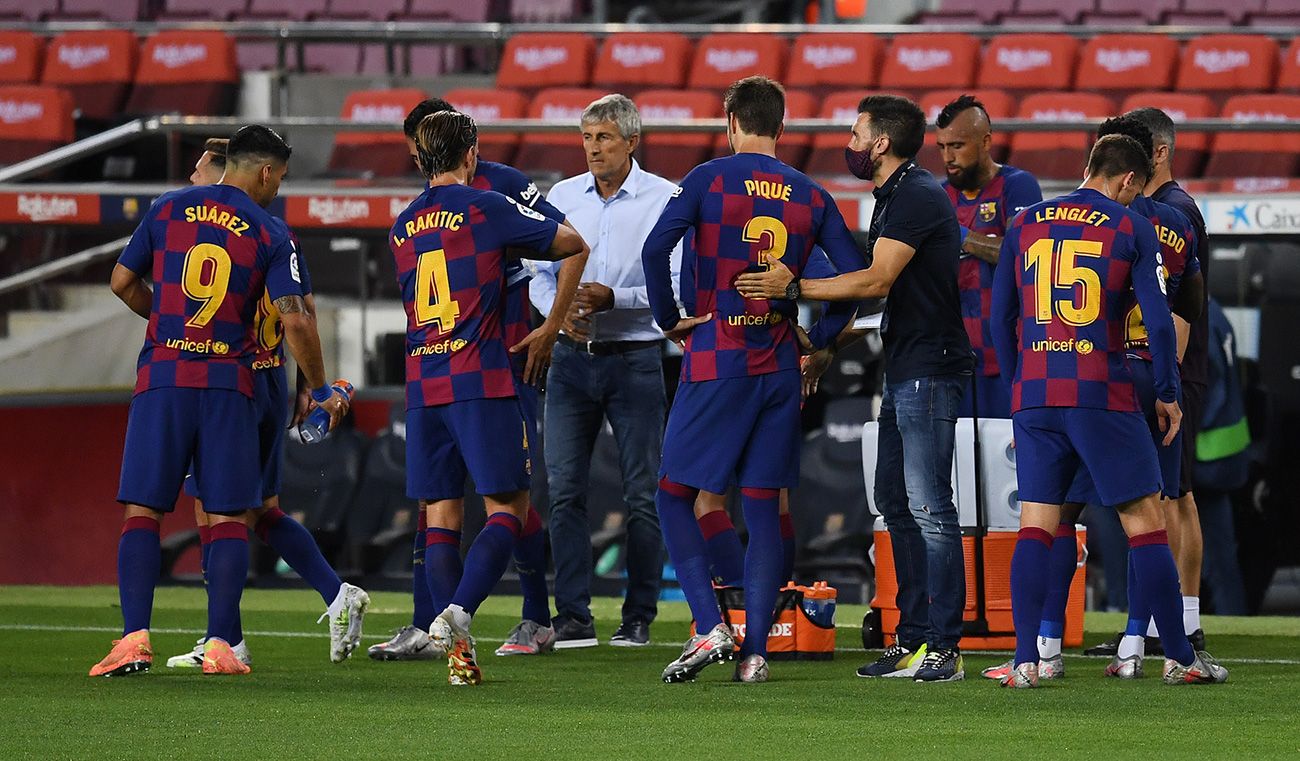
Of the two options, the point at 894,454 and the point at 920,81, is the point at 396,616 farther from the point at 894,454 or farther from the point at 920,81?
the point at 920,81

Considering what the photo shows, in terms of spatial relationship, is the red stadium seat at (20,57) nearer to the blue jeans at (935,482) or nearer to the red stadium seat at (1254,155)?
the red stadium seat at (1254,155)

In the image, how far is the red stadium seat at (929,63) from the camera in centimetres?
1413

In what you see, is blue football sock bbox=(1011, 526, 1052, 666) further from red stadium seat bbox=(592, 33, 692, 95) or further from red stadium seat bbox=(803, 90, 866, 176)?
red stadium seat bbox=(592, 33, 692, 95)

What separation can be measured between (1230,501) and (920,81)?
457cm

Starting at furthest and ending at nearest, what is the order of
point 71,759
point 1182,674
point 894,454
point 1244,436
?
1. point 1244,436
2. point 894,454
3. point 1182,674
4. point 71,759

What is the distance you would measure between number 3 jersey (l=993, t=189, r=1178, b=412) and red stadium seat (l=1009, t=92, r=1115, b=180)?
5389mm

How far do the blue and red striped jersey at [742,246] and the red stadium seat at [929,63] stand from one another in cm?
836

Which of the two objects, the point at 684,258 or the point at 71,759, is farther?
the point at 684,258

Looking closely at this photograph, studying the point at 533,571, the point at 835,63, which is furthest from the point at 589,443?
the point at 835,63

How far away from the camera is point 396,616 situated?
29.4ft

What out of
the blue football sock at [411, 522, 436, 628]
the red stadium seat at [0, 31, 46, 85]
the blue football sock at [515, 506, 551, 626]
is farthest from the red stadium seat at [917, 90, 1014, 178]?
the red stadium seat at [0, 31, 46, 85]

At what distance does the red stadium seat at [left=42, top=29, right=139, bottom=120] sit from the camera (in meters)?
15.0

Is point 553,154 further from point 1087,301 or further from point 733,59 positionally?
point 1087,301

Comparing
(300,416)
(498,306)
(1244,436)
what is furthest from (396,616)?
(1244,436)
